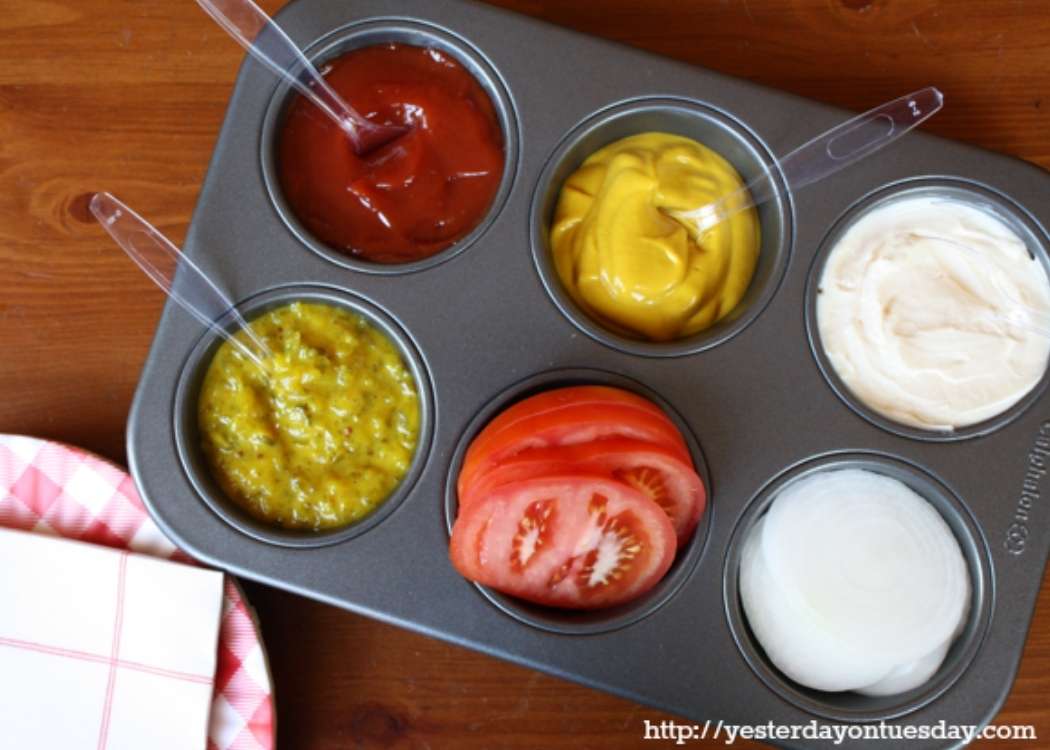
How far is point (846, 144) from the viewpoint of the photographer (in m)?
1.76

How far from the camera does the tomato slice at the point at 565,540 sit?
5.02 feet

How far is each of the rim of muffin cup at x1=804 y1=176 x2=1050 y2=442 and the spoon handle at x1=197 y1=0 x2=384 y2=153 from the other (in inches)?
33.9

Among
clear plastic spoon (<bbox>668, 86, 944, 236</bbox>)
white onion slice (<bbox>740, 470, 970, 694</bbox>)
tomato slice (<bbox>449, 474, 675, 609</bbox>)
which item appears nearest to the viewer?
tomato slice (<bbox>449, 474, 675, 609</bbox>)

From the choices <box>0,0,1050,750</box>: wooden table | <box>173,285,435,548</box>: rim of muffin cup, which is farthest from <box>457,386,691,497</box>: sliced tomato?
<box>0,0,1050,750</box>: wooden table

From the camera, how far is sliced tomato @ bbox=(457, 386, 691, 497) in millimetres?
1571

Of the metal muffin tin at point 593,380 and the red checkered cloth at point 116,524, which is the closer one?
the metal muffin tin at point 593,380

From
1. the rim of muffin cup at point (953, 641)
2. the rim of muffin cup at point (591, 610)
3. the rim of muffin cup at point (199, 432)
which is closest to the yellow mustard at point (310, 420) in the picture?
the rim of muffin cup at point (199, 432)

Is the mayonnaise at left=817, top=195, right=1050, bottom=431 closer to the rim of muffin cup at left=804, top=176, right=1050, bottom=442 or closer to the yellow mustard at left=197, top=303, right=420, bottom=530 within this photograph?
the rim of muffin cup at left=804, top=176, right=1050, bottom=442

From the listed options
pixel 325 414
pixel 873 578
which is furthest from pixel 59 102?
pixel 873 578

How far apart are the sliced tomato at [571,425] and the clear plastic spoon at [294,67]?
60 centimetres

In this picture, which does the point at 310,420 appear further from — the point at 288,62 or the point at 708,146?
the point at 708,146

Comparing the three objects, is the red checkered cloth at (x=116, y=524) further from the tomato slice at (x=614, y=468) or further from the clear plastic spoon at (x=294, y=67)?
the clear plastic spoon at (x=294, y=67)

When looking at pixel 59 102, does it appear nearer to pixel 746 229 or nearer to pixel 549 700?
pixel 746 229

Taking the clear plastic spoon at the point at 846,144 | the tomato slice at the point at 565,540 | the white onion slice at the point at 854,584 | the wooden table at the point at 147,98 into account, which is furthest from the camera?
the wooden table at the point at 147,98
